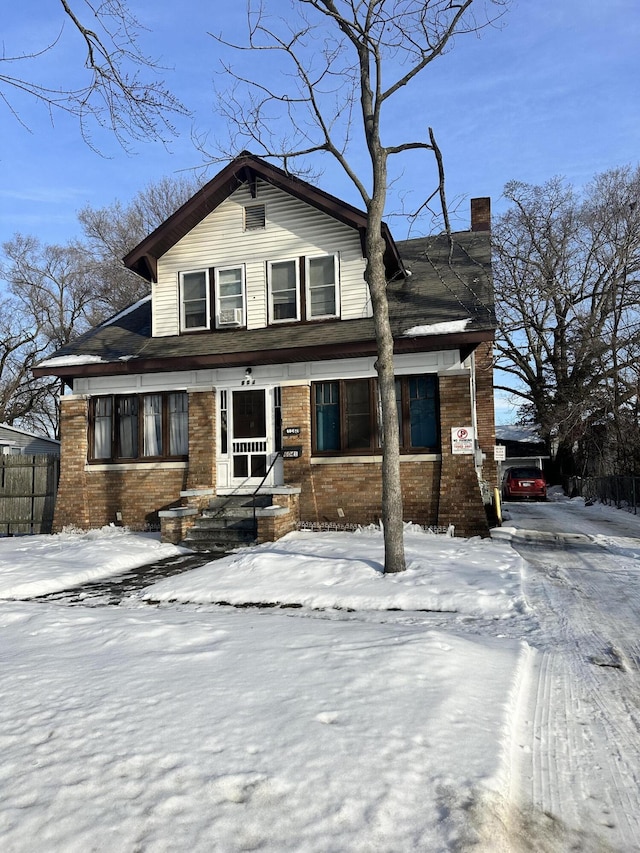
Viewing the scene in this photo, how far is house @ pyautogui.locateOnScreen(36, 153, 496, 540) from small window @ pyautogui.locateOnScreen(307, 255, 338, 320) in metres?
0.03

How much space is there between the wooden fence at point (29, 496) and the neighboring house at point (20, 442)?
10.2 meters

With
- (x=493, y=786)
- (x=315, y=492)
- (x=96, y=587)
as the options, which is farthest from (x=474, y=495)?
(x=493, y=786)

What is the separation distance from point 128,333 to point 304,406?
5.65m

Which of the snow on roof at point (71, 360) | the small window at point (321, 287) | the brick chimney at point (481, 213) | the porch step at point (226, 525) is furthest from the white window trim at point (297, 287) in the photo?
the brick chimney at point (481, 213)

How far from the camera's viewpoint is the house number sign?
12.8 metres

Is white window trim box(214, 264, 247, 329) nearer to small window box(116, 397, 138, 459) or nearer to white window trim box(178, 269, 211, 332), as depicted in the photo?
white window trim box(178, 269, 211, 332)

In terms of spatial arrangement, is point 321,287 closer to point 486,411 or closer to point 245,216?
point 245,216

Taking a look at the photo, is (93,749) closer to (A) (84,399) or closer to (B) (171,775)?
(B) (171,775)

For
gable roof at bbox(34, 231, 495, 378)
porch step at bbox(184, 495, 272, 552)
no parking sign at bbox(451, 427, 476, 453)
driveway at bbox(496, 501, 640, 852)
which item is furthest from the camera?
gable roof at bbox(34, 231, 495, 378)

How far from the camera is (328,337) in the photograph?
1272 centimetres

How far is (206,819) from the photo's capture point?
2.54m

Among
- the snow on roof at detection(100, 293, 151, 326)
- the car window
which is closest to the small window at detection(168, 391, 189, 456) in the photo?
the snow on roof at detection(100, 293, 151, 326)

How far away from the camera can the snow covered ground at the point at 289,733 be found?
252cm

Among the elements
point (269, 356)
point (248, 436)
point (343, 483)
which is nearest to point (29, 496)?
point (248, 436)
